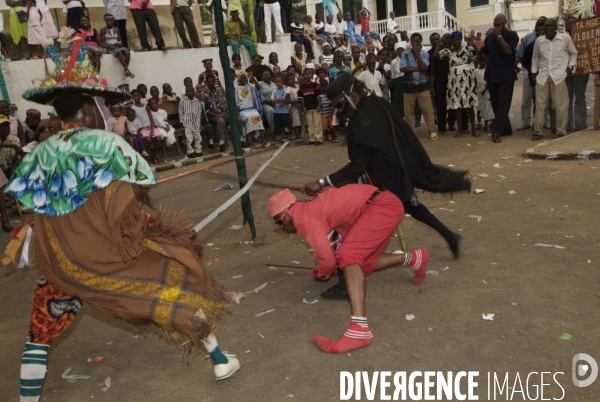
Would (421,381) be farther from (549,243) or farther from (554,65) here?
(554,65)

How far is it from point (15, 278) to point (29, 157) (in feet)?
10.9

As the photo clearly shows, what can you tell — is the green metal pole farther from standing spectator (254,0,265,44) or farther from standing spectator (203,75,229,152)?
standing spectator (254,0,265,44)

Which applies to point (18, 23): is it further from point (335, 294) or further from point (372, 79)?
point (335, 294)

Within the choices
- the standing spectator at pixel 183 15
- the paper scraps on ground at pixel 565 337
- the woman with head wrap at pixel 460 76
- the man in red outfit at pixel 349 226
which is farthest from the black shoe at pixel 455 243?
the standing spectator at pixel 183 15

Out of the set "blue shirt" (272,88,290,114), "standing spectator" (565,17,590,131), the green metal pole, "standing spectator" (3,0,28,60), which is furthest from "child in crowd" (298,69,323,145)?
the green metal pole

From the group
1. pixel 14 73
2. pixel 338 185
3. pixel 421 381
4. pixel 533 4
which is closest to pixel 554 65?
pixel 338 185

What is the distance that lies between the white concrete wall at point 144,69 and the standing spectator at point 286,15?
2196mm

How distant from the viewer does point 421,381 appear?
3.25 m

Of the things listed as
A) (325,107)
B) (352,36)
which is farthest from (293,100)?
(352,36)

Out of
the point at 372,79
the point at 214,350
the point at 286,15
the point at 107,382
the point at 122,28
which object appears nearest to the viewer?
the point at 214,350

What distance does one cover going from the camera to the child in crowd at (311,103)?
1242 cm

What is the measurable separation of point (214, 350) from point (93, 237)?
39.4 inches

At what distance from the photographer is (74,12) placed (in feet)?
42.6

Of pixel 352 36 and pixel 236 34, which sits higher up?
pixel 352 36
